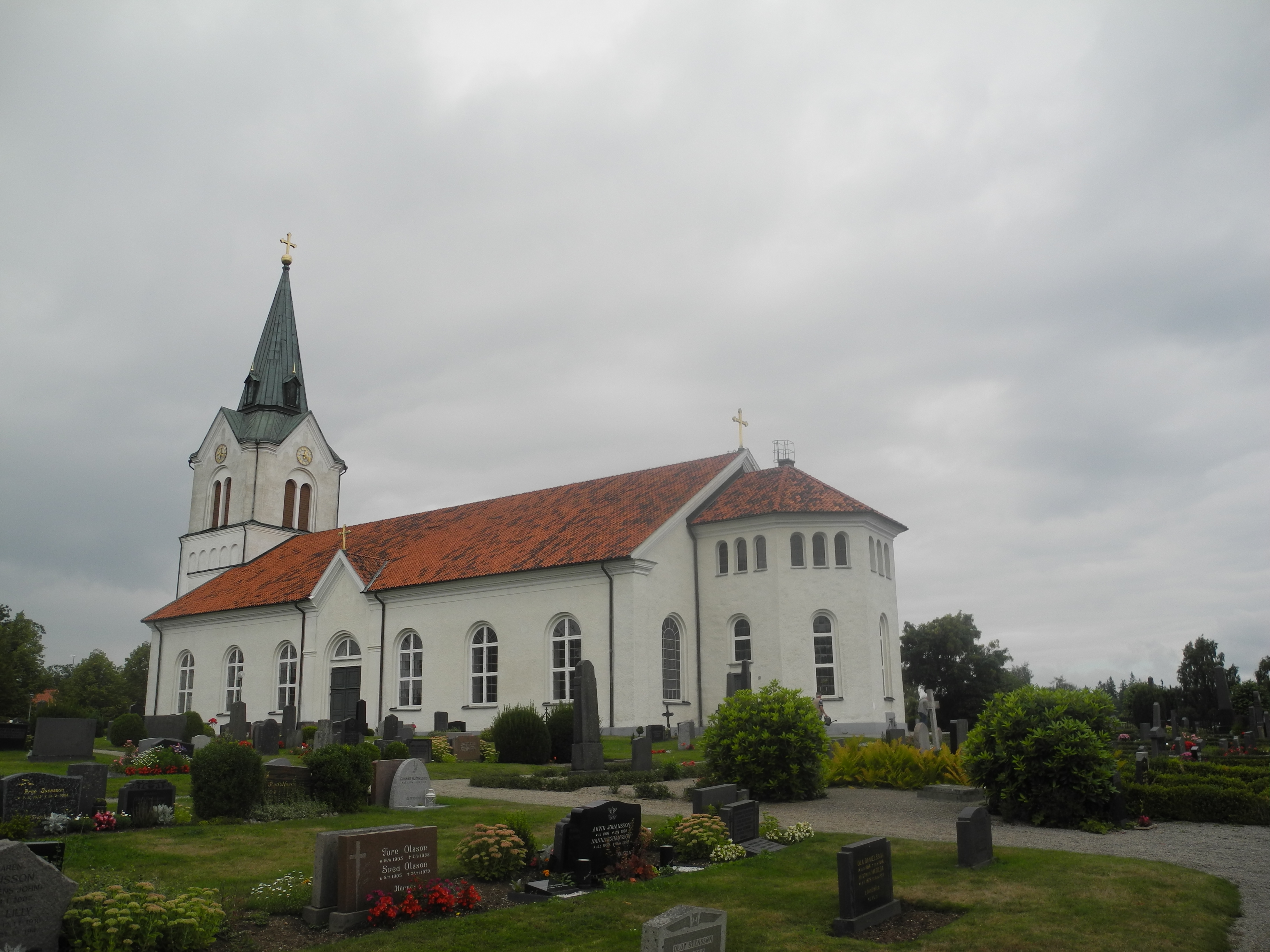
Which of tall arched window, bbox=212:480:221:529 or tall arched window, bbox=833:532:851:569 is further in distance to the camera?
tall arched window, bbox=212:480:221:529

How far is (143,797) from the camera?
12469 mm

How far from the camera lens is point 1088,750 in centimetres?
1298

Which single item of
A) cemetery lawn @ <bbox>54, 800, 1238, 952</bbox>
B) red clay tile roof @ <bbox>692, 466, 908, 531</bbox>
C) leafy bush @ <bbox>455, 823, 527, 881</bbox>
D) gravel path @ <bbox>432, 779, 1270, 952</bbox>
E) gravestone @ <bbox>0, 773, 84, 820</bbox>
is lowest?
gravel path @ <bbox>432, 779, 1270, 952</bbox>

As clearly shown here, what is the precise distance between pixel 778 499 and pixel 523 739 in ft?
37.9

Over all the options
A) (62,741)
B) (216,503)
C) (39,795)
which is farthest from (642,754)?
(216,503)

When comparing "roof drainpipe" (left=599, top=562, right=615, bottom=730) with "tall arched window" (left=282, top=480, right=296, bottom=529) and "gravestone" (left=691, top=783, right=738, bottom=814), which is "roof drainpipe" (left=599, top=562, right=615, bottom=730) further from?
"tall arched window" (left=282, top=480, right=296, bottom=529)

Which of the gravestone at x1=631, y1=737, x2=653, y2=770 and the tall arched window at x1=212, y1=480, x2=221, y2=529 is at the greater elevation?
the tall arched window at x1=212, y1=480, x2=221, y2=529

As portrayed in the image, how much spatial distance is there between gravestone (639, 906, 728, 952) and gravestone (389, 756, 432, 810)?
888 centimetres

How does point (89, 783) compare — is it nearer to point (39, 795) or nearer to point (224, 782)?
point (39, 795)

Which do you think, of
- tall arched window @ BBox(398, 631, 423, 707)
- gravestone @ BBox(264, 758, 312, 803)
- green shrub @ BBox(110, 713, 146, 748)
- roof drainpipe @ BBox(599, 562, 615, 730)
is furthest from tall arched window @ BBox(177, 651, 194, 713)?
gravestone @ BBox(264, 758, 312, 803)

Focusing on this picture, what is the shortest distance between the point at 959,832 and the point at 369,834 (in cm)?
627

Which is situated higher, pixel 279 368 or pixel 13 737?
pixel 279 368

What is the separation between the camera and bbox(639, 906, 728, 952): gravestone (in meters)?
6.12

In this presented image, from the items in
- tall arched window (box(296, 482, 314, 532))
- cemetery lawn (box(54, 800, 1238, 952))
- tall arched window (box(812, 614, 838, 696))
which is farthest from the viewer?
tall arched window (box(296, 482, 314, 532))
